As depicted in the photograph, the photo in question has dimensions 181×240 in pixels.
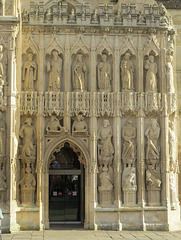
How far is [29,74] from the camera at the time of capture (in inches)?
763

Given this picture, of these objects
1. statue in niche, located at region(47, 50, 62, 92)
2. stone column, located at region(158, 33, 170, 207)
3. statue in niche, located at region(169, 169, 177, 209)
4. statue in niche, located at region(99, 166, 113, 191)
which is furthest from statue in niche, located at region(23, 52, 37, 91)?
statue in niche, located at region(169, 169, 177, 209)

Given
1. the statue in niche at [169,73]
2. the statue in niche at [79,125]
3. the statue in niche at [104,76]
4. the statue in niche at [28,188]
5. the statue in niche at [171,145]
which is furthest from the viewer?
the statue in niche at [169,73]

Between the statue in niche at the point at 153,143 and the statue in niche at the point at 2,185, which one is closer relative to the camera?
the statue in niche at the point at 2,185

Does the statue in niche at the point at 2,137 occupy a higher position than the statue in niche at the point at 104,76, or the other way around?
the statue in niche at the point at 104,76

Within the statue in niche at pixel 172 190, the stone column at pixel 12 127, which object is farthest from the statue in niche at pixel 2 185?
the statue in niche at pixel 172 190

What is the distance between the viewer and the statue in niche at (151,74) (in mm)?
19656

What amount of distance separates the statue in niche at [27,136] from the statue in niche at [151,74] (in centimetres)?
473

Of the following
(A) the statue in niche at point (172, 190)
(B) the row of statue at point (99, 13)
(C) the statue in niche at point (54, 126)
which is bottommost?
(A) the statue in niche at point (172, 190)

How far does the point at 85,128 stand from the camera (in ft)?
63.5

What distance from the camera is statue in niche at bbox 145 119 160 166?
63.5 ft

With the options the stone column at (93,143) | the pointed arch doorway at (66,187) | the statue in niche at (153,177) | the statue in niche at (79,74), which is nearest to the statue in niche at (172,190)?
the statue in niche at (153,177)

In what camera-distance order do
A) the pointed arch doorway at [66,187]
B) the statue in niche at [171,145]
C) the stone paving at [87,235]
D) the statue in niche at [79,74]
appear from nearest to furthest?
the stone paving at [87,235]
the statue in niche at [79,74]
the statue in niche at [171,145]
the pointed arch doorway at [66,187]

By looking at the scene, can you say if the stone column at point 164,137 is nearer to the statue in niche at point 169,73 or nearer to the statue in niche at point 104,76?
the statue in niche at point 169,73

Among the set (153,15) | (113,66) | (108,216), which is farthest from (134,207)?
(153,15)
